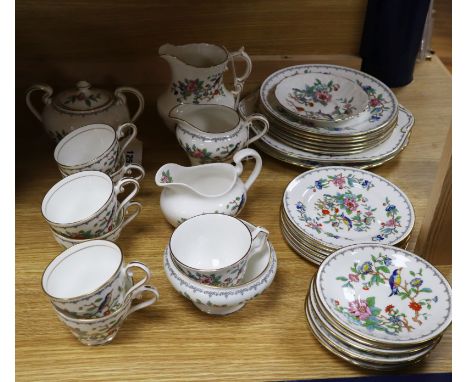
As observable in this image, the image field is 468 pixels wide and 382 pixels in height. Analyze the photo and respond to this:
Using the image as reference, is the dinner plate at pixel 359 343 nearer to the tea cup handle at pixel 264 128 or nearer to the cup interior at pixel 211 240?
the cup interior at pixel 211 240

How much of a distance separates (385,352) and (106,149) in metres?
0.50

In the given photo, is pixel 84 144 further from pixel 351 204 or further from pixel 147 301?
pixel 351 204

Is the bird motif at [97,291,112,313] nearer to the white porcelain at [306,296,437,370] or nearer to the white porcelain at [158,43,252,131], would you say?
the white porcelain at [306,296,437,370]

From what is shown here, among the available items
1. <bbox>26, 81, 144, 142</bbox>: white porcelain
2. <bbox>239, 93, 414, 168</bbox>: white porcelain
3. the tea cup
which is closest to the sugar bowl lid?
<bbox>26, 81, 144, 142</bbox>: white porcelain

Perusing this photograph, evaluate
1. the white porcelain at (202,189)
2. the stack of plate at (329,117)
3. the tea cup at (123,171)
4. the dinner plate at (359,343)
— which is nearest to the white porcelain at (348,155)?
the stack of plate at (329,117)

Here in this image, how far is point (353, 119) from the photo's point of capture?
1.03 metres

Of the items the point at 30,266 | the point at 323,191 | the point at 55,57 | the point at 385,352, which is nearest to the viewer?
the point at 385,352

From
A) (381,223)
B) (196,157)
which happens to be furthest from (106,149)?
(381,223)

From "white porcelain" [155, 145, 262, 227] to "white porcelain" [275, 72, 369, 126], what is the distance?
0.64ft

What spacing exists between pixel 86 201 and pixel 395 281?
454mm

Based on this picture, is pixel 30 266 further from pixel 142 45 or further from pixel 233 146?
pixel 142 45

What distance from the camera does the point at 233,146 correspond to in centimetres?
92

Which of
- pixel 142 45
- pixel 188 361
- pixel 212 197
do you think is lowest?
pixel 188 361

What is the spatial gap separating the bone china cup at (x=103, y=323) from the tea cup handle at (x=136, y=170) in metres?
0.23
